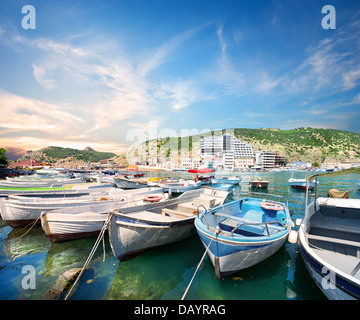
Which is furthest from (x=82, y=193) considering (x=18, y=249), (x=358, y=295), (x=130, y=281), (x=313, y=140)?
(x=313, y=140)

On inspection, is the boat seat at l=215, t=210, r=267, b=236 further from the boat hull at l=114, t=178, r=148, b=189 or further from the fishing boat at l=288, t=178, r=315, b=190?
the fishing boat at l=288, t=178, r=315, b=190

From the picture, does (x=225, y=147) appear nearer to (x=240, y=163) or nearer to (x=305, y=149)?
(x=240, y=163)

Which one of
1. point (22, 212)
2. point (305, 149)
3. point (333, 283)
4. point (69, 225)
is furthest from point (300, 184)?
point (305, 149)

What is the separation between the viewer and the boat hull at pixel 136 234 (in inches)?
275

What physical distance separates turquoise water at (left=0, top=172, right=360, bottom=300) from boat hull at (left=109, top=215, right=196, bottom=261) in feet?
1.69

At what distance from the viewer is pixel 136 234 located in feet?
23.9

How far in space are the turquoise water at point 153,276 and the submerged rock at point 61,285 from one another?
0.28m

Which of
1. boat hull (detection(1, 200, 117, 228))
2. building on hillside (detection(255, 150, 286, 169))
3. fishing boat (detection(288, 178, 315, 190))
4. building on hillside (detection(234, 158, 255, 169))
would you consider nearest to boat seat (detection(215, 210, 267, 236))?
boat hull (detection(1, 200, 117, 228))

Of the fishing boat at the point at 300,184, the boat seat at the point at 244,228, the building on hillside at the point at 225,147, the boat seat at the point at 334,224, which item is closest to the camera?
the boat seat at the point at 334,224

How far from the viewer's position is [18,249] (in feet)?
29.7

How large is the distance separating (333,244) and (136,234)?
26.5 feet

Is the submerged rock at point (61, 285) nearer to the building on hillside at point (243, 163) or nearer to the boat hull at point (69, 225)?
the boat hull at point (69, 225)

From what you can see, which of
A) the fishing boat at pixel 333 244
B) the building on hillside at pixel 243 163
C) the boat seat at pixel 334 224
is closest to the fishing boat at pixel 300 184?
the fishing boat at pixel 333 244

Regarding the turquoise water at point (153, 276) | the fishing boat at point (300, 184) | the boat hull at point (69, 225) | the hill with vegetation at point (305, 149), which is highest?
the hill with vegetation at point (305, 149)
